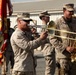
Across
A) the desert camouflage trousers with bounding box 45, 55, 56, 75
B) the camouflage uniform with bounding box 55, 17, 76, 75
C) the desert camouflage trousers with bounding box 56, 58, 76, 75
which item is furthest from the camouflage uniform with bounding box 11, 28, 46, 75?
the desert camouflage trousers with bounding box 45, 55, 56, 75

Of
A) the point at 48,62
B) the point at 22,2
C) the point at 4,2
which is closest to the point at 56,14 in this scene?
the point at 22,2

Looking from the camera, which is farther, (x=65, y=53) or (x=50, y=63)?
(x=50, y=63)

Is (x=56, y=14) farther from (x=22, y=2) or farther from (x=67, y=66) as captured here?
(x=67, y=66)

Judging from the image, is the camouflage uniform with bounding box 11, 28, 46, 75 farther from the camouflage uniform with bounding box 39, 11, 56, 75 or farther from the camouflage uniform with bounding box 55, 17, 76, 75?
the camouflage uniform with bounding box 39, 11, 56, 75

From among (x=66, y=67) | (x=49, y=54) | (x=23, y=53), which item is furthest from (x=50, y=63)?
(x=23, y=53)

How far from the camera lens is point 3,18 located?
794cm

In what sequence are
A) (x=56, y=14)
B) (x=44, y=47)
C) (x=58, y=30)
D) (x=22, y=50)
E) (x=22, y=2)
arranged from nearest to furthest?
(x=22, y=50) → (x=58, y=30) → (x=44, y=47) → (x=56, y=14) → (x=22, y=2)

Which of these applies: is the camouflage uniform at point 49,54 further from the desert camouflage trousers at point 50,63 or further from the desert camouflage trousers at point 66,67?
the desert camouflage trousers at point 66,67

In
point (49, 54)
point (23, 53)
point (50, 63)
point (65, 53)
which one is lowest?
point (50, 63)

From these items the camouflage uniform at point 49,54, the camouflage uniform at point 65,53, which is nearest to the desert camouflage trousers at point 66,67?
the camouflage uniform at point 65,53

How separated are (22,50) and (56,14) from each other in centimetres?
2064

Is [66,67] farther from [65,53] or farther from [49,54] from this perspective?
→ [49,54]

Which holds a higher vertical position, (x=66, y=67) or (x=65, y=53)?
(x=65, y=53)

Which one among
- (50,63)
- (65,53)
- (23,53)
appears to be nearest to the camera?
(23,53)
